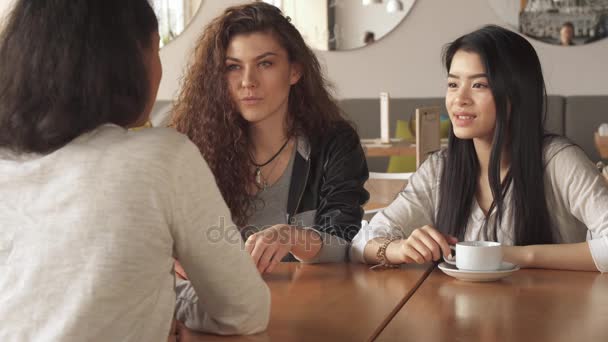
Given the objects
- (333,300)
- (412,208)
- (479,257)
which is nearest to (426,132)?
(412,208)

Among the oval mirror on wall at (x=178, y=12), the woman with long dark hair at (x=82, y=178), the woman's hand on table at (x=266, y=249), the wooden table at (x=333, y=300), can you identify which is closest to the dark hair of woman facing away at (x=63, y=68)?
the woman with long dark hair at (x=82, y=178)

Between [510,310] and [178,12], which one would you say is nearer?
[510,310]

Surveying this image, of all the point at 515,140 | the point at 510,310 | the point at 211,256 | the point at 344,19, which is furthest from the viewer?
the point at 344,19

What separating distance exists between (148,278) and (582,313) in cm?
66

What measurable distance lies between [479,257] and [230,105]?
88cm

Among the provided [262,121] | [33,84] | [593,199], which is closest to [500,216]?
[593,199]

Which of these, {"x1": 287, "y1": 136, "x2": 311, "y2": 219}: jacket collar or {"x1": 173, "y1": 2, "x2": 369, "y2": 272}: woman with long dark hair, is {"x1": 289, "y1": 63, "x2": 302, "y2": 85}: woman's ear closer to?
{"x1": 173, "y1": 2, "x2": 369, "y2": 272}: woman with long dark hair

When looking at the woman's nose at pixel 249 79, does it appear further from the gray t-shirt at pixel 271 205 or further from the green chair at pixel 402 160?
the green chair at pixel 402 160

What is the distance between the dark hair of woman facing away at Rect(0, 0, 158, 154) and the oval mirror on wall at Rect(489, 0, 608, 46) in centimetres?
447

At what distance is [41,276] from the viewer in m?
0.86

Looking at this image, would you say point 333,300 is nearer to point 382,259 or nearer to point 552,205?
point 382,259

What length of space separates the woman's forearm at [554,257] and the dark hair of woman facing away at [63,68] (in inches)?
35.6

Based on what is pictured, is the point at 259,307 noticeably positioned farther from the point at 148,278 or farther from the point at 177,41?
the point at 177,41

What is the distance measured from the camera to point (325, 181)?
2.01 metres
